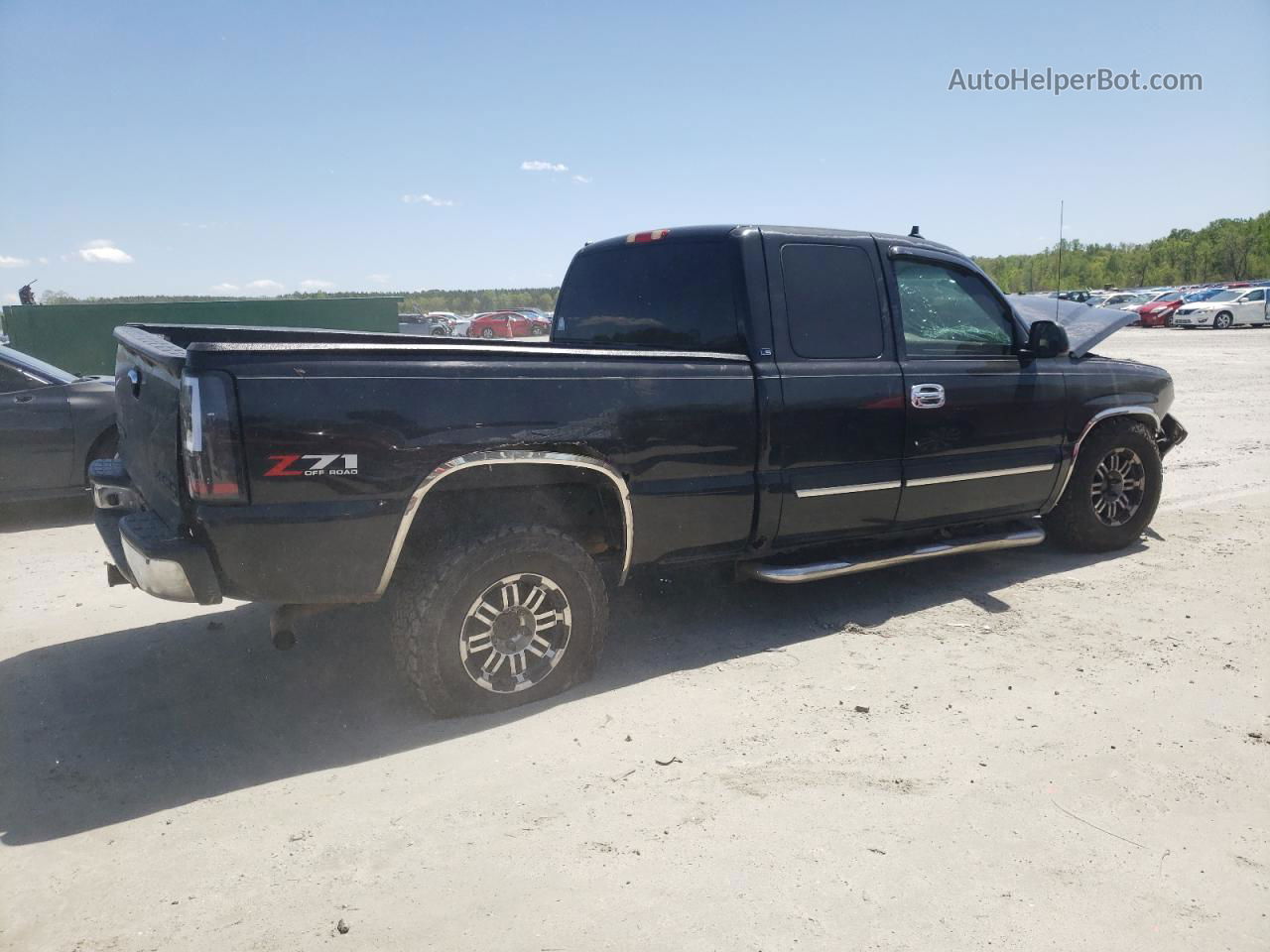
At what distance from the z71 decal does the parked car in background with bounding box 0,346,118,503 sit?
499 cm

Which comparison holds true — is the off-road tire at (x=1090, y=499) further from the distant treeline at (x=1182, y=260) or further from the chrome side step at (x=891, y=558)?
the distant treeline at (x=1182, y=260)

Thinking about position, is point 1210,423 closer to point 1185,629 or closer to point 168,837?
point 1185,629

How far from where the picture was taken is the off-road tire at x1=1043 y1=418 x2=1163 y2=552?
5.96m

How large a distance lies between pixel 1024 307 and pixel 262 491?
5.09 metres

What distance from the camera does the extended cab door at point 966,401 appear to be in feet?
16.6

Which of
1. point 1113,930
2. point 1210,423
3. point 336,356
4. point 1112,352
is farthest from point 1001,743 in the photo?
point 1112,352

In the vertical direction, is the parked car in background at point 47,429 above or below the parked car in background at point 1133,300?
below

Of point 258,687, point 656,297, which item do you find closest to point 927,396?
point 656,297

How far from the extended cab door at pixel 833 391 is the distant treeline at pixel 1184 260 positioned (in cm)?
6297

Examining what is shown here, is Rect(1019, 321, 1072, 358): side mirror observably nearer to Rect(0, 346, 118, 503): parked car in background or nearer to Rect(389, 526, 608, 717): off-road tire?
Rect(389, 526, 608, 717): off-road tire

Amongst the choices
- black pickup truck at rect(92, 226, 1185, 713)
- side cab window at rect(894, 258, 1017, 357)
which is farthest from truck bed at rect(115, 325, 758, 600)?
side cab window at rect(894, 258, 1017, 357)

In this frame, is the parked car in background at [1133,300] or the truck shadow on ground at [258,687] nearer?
the truck shadow on ground at [258,687]

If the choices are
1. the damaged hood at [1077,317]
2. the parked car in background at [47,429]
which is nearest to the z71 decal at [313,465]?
the damaged hood at [1077,317]

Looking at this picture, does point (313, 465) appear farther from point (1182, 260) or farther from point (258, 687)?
point (1182, 260)
